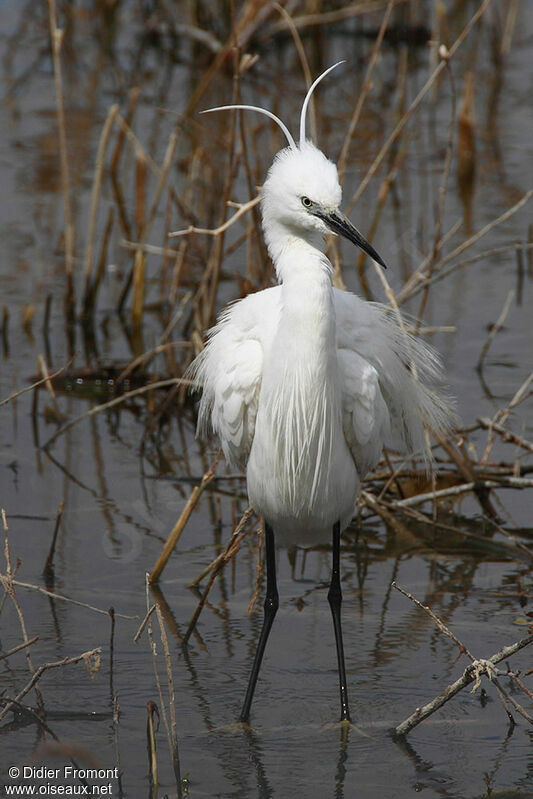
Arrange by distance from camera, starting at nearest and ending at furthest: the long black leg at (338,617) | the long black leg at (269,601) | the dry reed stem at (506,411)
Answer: the long black leg at (338,617) < the long black leg at (269,601) < the dry reed stem at (506,411)

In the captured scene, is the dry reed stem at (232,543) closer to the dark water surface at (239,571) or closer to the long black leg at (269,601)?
the long black leg at (269,601)

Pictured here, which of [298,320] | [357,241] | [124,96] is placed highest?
[124,96]

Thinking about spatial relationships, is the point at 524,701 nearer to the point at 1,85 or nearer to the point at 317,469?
the point at 317,469

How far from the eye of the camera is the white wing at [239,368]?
3377 millimetres

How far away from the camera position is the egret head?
10.1 feet

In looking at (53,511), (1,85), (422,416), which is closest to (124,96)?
(1,85)

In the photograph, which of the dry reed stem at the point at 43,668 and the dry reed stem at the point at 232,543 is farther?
the dry reed stem at the point at 232,543

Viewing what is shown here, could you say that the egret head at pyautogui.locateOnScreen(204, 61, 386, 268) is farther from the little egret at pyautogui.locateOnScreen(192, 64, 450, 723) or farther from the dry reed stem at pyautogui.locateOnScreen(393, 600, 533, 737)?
the dry reed stem at pyautogui.locateOnScreen(393, 600, 533, 737)

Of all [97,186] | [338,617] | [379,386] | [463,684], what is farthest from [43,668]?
[97,186]

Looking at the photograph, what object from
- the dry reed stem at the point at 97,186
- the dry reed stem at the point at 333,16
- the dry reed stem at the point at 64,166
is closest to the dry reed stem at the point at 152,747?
the dry reed stem at the point at 64,166

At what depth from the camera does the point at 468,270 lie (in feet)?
22.4

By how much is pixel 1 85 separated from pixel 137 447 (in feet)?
20.1

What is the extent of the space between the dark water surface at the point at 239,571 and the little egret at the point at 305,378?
0.20 meters

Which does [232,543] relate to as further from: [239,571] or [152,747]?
[152,747]
